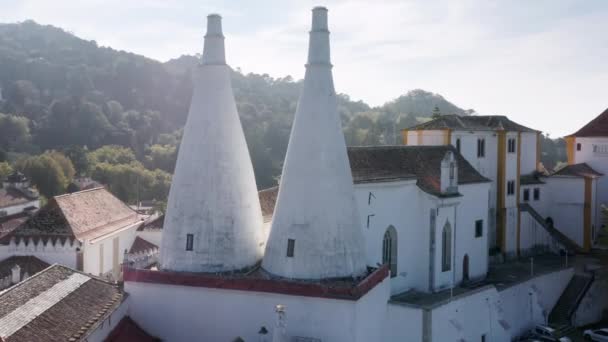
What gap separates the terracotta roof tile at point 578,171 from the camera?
38531 millimetres

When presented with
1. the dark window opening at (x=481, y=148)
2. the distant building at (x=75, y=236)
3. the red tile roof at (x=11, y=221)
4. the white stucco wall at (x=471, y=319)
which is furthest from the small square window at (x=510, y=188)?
the red tile roof at (x=11, y=221)

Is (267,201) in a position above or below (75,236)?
above

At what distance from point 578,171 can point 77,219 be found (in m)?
31.1

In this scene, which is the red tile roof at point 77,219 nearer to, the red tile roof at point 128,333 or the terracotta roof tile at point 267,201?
the terracotta roof tile at point 267,201

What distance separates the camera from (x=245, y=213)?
17922mm

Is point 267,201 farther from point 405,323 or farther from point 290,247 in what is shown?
point 405,323

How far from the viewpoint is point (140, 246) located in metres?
29.5

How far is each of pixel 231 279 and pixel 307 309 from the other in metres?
2.27

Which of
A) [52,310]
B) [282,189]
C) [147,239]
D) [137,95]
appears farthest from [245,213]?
[137,95]

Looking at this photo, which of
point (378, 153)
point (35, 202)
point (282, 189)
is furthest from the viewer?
point (35, 202)

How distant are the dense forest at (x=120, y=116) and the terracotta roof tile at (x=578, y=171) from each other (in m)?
9.16

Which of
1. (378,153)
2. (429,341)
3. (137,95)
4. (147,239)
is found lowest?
(429,341)

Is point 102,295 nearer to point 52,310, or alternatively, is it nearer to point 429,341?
point 52,310

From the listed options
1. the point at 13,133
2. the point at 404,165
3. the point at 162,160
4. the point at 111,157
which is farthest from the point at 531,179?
the point at 13,133
